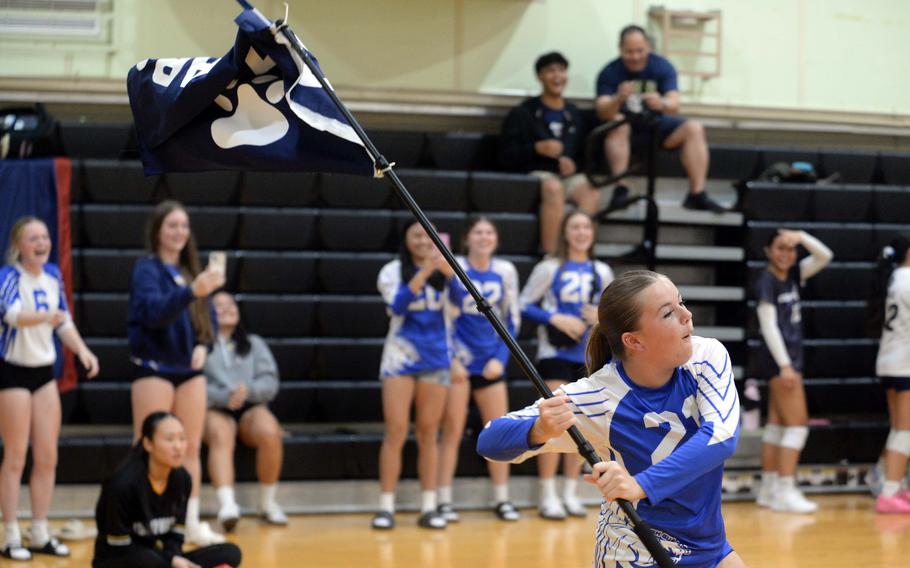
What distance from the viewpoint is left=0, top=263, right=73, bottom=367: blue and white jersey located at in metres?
6.10

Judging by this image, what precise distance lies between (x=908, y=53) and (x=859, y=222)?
2253mm

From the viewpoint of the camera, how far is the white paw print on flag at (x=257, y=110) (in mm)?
3617

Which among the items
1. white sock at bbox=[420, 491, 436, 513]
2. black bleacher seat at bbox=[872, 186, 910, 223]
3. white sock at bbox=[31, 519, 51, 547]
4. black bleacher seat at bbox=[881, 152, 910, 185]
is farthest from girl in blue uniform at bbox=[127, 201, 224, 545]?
black bleacher seat at bbox=[881, 152, 910, 185]

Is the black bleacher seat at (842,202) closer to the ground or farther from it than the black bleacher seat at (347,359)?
farther from it

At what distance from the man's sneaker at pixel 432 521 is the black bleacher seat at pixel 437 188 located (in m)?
2.48

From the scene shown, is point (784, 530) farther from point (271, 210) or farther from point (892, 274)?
point (271, 210)

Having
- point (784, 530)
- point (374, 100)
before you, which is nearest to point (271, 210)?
point (374, 100)

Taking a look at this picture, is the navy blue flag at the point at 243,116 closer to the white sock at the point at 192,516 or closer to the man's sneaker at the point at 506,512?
the white sock at the point at 192,516

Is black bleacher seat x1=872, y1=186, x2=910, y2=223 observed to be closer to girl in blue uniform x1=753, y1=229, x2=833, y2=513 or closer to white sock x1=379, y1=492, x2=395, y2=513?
girl in blue uniform x1=753, y1=229, x2=833, y2=513

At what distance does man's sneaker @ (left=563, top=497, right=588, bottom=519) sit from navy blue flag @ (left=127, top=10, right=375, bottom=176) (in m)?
4.19

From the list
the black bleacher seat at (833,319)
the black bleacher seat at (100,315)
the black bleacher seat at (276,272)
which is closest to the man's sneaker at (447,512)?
the black bleacher seat at (276,272)

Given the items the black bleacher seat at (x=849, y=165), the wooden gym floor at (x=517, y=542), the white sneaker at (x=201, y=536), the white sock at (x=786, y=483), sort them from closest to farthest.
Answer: the wooden gym floor at (x=517, y=542) → the white sneaker at (x=201, y=536) → the white sock at (x=786, y=483) → the black bleacher seat at (x=849, y=165)

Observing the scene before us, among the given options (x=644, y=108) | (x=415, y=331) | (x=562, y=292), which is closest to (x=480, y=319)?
(x=415, y=331)

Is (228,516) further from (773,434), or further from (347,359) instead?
(773,434)
